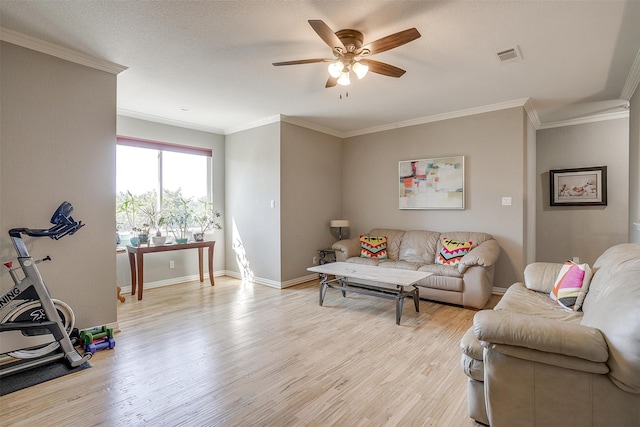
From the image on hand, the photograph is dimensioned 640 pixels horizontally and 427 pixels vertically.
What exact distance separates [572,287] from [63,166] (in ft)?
14.1

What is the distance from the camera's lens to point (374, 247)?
4.92 metres

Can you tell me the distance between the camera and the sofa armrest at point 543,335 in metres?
1.37

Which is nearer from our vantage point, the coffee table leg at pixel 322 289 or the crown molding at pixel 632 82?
the crown molding at pixel 632 82

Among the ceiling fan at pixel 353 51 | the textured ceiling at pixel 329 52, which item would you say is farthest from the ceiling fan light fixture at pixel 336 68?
the textured ceiling at pixel 329 52

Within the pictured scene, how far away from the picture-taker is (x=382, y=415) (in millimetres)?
1853

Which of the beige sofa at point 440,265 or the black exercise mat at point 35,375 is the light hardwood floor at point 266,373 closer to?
the black exercise mat at point 35,375

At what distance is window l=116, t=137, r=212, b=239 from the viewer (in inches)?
179

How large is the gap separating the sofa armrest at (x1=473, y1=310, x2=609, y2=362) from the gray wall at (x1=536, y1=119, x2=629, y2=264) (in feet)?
14.9

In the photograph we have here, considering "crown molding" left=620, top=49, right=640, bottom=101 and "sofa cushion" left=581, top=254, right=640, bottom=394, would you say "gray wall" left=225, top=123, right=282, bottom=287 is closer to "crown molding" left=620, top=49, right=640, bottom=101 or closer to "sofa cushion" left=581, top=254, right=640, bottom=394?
"sofa cushion" left=581, top=254, right=640, bottom=394

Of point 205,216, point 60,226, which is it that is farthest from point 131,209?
point 60,226

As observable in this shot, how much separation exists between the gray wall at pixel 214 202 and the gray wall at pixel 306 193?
1.48 metres

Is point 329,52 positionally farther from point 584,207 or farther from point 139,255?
point 584,207

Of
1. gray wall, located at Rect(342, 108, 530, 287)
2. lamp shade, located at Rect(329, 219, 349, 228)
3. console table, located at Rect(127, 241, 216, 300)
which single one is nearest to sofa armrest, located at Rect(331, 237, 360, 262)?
lamp shade, located at Rect(329, 219, 349, 228)

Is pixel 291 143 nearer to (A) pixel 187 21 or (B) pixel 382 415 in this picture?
(A) pixel 187 21
